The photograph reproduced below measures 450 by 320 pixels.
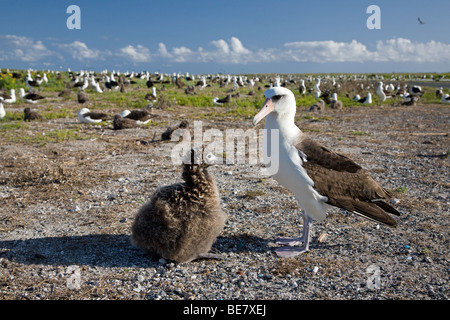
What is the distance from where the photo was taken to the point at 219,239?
5875 mm

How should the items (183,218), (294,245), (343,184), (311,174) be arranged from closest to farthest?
(183,218)
(311,174)
(343,184)
(294,245)

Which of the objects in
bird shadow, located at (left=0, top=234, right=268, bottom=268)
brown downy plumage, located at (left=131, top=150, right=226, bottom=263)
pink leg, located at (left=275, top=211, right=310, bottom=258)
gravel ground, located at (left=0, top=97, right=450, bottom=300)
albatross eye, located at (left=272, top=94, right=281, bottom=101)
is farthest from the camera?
albatross eye, located at (left=272, top=94, right=281, bottom=101)

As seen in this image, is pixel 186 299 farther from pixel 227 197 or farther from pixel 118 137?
pixel 118 137

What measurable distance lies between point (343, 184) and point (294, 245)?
4.25ft

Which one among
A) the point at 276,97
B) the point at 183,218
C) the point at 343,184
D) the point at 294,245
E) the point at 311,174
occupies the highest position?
the point at 276,97

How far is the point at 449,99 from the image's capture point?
1190 inches

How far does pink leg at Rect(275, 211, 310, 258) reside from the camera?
531 cm

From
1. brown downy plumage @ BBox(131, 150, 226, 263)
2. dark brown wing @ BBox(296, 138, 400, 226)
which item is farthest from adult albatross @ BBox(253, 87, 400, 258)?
brown downy plumage @ BBox(131, 150, 226, 263)

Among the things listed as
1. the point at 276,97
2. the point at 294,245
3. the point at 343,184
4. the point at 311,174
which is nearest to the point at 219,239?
the point at 294,245

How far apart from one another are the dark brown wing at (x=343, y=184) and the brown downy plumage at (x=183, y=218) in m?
1.50

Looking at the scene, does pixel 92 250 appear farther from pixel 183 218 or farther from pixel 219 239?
pixel 219 239

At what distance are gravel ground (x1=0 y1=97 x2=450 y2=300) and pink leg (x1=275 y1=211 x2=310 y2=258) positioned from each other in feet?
0.33

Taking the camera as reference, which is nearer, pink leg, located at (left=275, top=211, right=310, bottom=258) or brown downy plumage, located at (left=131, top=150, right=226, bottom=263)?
brown downy plumage, located at (left=131, top=150, right=226, bottom=263)

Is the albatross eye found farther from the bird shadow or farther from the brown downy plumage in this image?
the bird shadow
